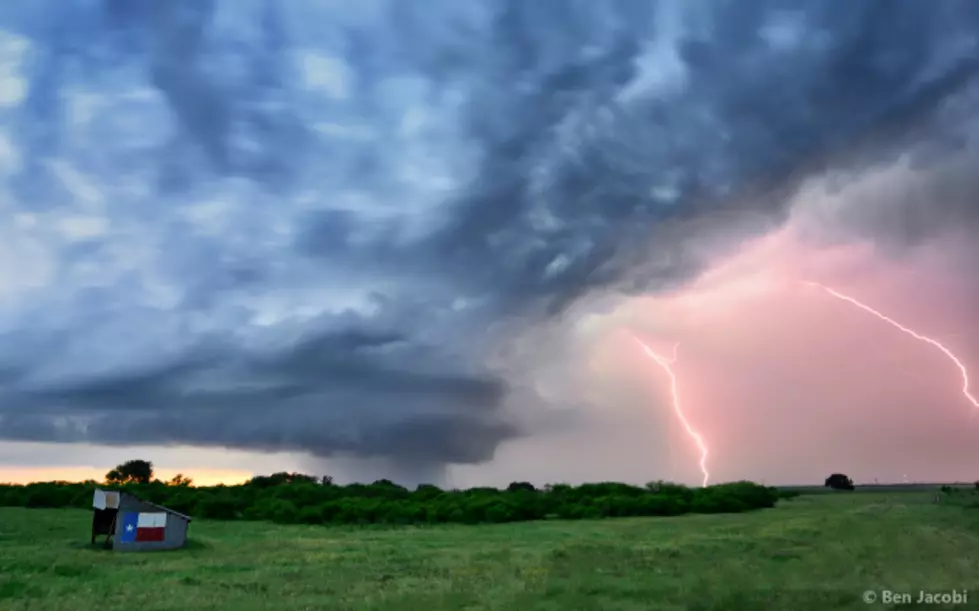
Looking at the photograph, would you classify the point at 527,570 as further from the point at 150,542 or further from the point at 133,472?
the point at 133,472

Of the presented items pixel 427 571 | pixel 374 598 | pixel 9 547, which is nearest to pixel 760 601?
pixel 374 598

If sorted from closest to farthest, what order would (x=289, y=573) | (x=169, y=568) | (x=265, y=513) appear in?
(x=289, y=573)
(x=169, y=568)
(x=265, y=513)

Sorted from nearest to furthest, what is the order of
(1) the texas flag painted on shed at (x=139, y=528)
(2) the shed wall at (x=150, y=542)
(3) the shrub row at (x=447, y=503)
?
(2) the shed wall at (x=150, y=542), (1) the texas flag painted on shed at (x=139, y=528), (3) the shrub row at (x=447, y=503)

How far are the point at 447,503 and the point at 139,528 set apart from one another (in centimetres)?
4059

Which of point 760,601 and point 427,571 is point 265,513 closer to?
point 427,571

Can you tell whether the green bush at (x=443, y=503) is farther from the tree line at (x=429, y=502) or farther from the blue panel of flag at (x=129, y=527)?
the blue panel of flag at (x=129, y=527)

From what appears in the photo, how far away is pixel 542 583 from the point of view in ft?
94.4

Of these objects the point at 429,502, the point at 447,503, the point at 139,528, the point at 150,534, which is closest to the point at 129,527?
the point at 139,528

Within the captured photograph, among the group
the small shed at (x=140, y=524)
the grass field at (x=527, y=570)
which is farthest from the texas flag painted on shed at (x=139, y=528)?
the grass field at (x=527, y=570)

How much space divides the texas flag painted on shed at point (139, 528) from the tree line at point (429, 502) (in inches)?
1319

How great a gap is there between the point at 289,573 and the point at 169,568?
7.50 meters

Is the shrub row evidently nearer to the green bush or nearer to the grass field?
the green bush

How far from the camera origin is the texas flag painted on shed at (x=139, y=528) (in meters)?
47.3

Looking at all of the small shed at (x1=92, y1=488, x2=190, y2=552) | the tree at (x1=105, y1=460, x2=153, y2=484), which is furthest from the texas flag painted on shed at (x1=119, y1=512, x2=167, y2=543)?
the tree at (x1=105, y1=460, x2=153, y2=484)
